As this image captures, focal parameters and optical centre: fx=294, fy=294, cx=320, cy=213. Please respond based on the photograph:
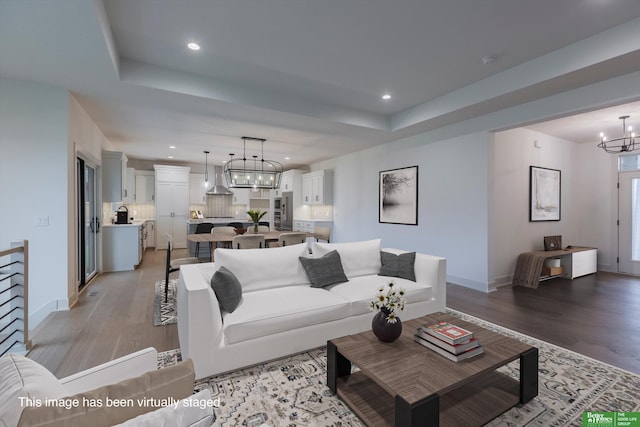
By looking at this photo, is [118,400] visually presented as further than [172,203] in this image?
No

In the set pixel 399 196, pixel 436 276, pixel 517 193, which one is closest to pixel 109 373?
pixel 436 276

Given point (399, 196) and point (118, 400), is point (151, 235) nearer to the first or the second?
point (399, 196)

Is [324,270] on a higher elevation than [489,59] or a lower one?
lower

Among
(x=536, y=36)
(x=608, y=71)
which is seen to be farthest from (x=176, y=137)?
(x=608, y=71)

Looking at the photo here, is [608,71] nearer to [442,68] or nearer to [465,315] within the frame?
[442,68]

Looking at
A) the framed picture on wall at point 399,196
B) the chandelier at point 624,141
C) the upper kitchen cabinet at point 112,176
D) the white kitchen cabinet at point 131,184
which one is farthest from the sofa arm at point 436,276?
the white kitchen cabinet at point 131,184

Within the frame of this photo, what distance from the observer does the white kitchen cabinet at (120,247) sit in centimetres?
572

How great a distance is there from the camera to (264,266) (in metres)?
3.00

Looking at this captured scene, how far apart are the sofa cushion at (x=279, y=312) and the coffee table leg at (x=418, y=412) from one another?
1174 millimetres

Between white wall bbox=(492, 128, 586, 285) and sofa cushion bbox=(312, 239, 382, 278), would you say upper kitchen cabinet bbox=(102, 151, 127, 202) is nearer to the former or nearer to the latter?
sofa cushion bbox=(312, 239, 382, 278)

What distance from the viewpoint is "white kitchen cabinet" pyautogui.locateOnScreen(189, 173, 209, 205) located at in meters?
9.52

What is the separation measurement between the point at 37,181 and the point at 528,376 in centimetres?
514

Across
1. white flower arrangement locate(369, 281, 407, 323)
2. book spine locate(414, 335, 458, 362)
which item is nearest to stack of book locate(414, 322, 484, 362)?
book spine locate(414, 335, 458, 362)

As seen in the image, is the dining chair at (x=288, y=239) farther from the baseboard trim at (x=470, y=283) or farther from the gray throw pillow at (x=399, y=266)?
the baseboard trim at (x=470, y=283)
